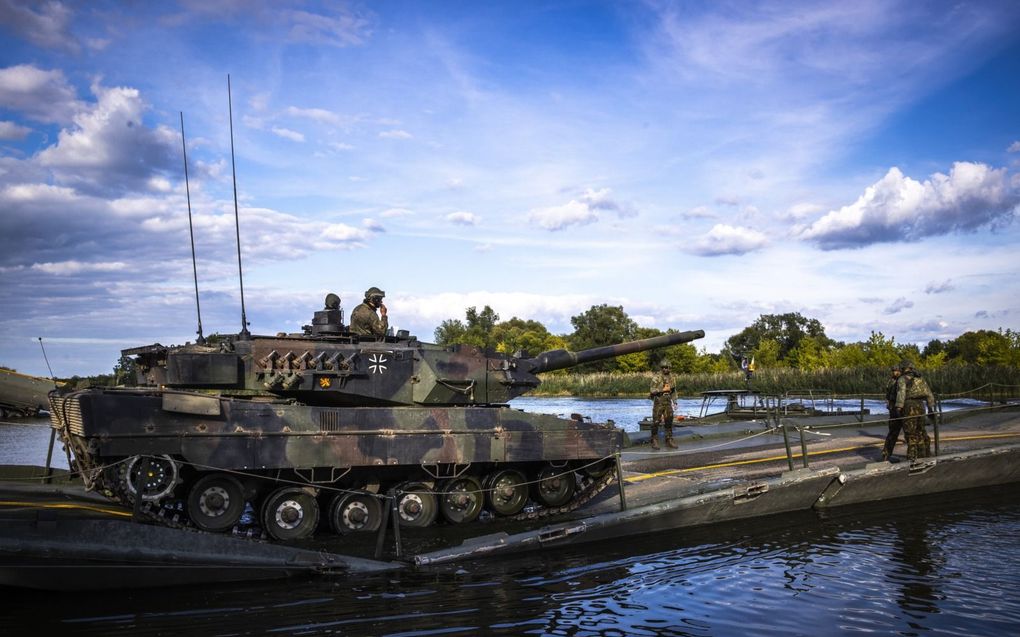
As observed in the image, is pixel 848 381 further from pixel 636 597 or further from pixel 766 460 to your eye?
pixel 636 597

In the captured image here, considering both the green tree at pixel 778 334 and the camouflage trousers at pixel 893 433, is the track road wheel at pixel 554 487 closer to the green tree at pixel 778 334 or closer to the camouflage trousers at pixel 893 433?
the camouflage trousers at pixel 893 433

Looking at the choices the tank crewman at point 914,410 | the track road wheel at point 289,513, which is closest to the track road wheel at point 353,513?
the track road wheel at point 289,513

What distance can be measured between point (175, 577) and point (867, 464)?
38.7ft

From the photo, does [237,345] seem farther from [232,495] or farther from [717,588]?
[717,588]

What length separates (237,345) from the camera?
12688 millimetres

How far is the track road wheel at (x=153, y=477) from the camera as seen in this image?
10.9 meters

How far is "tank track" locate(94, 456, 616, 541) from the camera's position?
1083 centimetres

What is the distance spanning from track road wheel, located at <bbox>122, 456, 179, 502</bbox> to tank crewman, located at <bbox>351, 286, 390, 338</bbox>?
3.77m

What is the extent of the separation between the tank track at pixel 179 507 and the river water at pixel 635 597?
1.68 meters

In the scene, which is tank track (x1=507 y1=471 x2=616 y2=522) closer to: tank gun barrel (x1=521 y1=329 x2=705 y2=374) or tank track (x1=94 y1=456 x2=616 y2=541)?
tank track (x1=94 y1=456 x2=616 y2=541)

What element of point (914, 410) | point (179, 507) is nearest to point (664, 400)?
point (914, 410)

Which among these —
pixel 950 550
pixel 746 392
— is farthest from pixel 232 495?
pixel 746 392

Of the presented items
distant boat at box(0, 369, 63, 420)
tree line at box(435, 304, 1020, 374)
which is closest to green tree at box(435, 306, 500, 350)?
tree line at box(435, 304, 1020, 374)

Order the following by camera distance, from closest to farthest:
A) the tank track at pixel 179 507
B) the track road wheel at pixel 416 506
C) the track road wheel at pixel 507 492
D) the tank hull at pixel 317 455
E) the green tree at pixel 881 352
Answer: the tank track at pixel 179 507 < the tank hull at pixel 317 455 < the track road wheel at pixel 416 506 < the track road wheel at pixel 507 492 < the green tree at pixel 881 352
